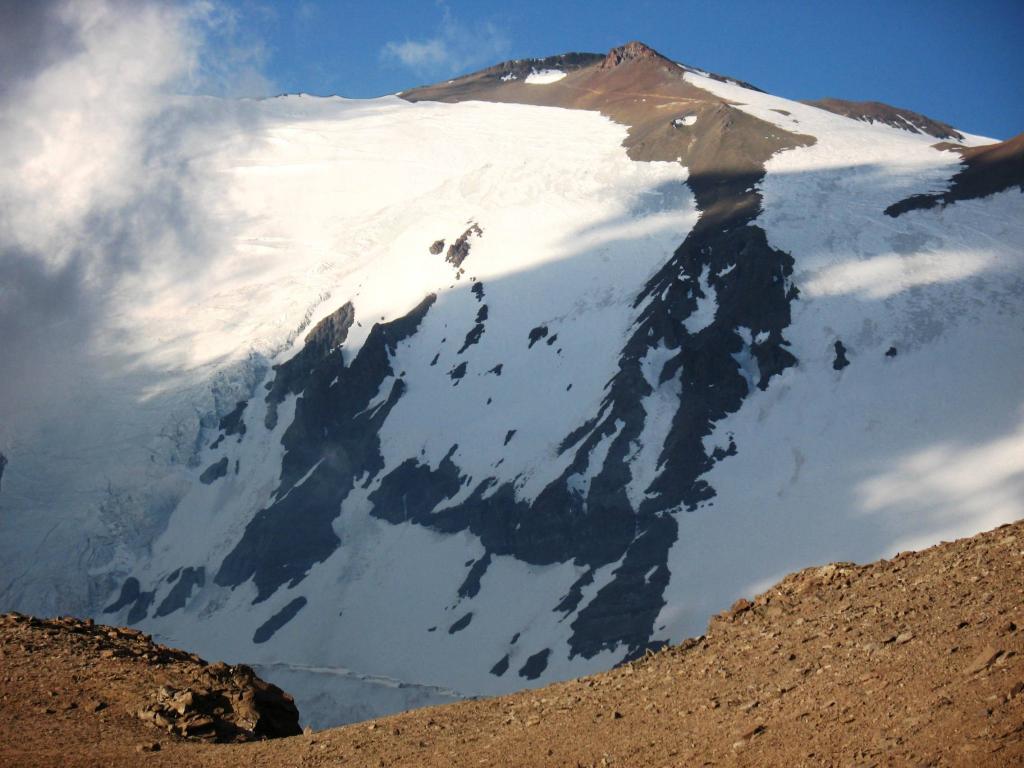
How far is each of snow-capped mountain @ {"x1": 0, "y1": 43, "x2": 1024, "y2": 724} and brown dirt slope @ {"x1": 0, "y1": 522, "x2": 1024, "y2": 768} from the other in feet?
242

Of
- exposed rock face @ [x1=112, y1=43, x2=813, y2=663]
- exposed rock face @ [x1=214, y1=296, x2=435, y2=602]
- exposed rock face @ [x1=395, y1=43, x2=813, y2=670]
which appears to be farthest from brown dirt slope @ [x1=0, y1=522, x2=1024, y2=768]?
exposed rock face @ [x1=214, y1=296, x2=435, y2=602]

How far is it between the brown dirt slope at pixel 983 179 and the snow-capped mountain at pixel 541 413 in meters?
0.47

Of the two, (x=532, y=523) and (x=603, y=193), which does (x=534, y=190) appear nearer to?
(x=603, y=193)

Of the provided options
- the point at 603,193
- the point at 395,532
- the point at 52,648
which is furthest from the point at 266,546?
the point at 52,648

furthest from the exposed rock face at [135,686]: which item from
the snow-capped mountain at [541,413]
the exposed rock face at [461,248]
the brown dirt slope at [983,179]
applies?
the exposed rock face at [461,248]

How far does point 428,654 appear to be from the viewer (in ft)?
362

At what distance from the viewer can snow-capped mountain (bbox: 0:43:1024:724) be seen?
105m

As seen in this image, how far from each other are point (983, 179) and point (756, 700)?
133 metres

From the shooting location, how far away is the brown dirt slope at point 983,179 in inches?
5344

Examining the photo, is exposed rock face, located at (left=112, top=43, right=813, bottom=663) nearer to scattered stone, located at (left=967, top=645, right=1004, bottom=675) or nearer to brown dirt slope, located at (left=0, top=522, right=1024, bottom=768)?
brown dirt slope, located at (left=0, top=522, right=1024, bottom=768)

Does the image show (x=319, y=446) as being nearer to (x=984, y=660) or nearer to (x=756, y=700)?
(x=756, y=700)

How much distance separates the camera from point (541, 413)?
131 metres

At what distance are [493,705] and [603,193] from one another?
5619 inches

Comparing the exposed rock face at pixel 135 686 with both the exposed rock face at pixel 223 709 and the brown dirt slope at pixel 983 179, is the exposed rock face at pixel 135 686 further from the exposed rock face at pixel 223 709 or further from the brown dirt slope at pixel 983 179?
the brown dirt slope at pixel 983 179
